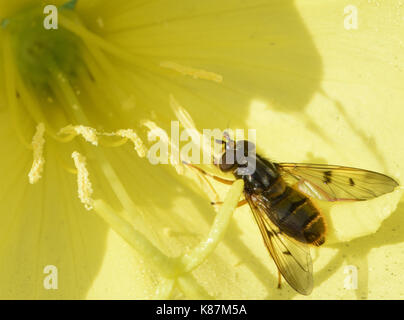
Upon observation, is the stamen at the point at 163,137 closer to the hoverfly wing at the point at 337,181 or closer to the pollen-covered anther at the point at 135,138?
the pollen-covered anther at the point at 135,138

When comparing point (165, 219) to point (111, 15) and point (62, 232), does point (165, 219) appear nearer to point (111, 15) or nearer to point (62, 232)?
point (62, 232)

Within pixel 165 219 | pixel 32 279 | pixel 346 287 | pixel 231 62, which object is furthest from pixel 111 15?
pixel 346 287

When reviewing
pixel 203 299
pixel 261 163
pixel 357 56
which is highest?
pixel 357 56

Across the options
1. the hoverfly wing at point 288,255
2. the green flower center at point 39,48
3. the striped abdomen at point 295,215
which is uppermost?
the green flower center at point 39,48

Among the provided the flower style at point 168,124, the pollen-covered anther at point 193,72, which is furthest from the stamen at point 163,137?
the pollen-covered anther at point 193,72

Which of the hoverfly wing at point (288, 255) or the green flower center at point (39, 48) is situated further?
the green flower center at point (39, 48)

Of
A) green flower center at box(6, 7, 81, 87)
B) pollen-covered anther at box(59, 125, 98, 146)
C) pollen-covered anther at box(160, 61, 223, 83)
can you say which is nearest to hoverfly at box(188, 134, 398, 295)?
pollen-covered anther at box(160, 61, 223, 83)

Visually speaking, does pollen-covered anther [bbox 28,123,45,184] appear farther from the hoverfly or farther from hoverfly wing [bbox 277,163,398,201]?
hoverfly wing [bbox 277,163,398,201]

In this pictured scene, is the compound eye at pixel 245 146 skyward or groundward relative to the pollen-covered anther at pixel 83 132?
groundward
